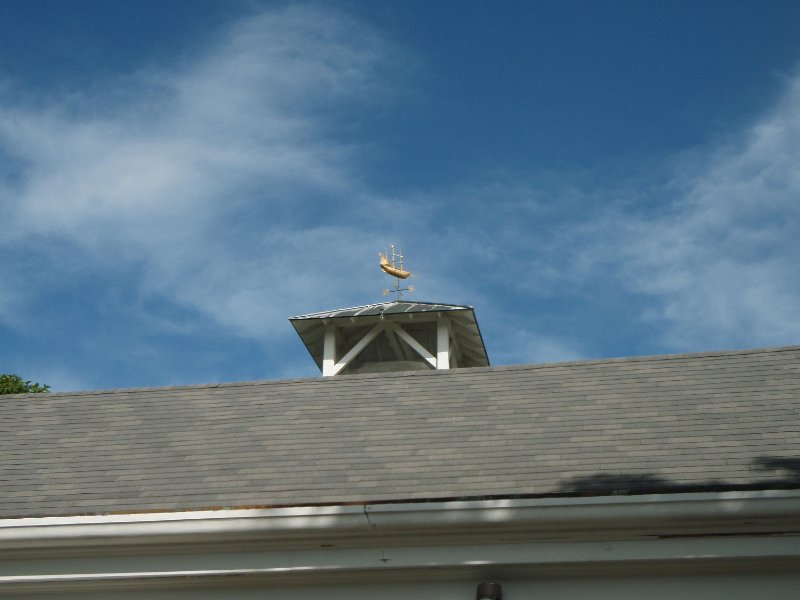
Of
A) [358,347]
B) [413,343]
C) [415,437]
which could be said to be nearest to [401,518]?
[415,437]

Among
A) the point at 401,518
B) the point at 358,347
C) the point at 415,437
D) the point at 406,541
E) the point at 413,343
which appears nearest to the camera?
the point at 401,518

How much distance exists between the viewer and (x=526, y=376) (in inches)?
469

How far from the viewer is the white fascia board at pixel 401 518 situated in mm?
7742

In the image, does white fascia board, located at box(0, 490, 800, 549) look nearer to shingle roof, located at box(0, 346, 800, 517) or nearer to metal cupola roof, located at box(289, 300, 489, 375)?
shingle roof, located at box(0, 346, 800, 517)

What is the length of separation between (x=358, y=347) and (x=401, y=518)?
411 inches

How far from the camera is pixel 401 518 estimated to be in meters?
8.10

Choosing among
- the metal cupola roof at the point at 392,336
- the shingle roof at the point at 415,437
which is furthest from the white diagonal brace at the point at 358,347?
the shingle roof at the point at 415,437

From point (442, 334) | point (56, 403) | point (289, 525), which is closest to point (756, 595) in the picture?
point (289, 525)

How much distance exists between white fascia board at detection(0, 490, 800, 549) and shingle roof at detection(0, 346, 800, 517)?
214 mm

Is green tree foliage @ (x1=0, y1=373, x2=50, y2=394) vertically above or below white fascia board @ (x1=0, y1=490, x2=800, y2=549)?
above

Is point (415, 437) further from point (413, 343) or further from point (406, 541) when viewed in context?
point (413, 343)

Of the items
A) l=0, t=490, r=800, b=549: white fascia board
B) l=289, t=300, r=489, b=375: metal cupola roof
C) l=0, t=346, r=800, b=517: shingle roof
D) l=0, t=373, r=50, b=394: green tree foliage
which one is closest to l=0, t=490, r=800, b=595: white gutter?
l=0, t=490, r=800, b=549: white fascia board

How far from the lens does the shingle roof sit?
9.00 meters

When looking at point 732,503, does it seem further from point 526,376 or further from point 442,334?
point 442,334
